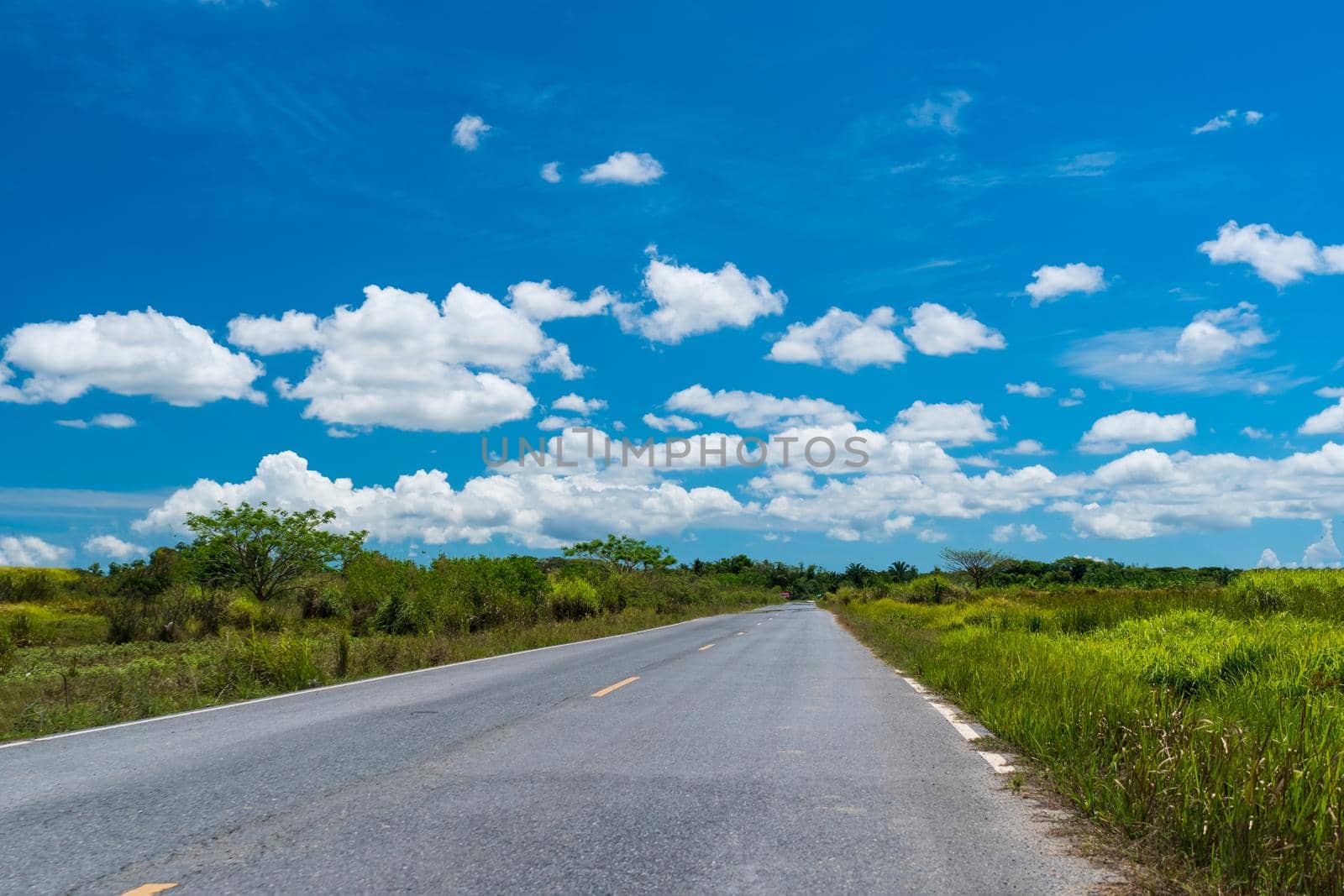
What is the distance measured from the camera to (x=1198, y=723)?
5820mm

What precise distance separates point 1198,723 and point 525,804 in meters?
4.57

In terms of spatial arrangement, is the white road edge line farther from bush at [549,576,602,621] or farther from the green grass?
bush at [549,576,602,621]

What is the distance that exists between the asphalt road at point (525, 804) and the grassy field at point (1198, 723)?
22.4 inches

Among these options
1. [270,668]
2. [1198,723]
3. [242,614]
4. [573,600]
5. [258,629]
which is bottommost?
[258,629]

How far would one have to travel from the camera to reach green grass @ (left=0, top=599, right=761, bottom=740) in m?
10.4

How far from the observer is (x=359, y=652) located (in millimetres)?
17250

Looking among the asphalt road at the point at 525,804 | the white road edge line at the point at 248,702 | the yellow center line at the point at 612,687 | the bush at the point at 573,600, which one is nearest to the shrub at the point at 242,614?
the bush at the point at 573,600

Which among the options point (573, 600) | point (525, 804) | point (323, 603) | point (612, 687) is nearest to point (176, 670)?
point (612, 687)

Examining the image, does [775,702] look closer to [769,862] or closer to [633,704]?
[633,704]

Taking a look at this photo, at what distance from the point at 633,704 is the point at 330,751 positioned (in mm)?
3919

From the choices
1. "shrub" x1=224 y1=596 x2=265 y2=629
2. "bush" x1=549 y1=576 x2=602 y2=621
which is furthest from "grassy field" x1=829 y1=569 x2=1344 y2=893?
"bush" x1=549 y1=576 x2=602 y2=621

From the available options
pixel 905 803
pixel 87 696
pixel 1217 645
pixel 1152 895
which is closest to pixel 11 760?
pixel 87 696

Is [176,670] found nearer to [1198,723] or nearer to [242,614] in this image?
[1198,723]

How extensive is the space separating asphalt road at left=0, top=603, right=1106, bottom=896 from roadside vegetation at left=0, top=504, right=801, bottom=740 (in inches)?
122
